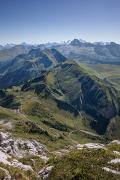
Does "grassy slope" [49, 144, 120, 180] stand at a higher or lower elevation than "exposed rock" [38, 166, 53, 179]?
higher

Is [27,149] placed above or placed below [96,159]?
below

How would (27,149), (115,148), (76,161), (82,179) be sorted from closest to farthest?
(82,179)
(76,161)
(115,148)
(27,149)

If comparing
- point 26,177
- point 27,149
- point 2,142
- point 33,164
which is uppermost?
point 26,177

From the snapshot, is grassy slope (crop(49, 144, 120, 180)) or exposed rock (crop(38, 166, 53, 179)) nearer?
grassy slope (crop(49, 144, 120, 180))

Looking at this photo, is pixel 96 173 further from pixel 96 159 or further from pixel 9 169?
pixel 9 169

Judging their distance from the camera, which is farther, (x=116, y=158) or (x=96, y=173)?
(x=116, y=158)

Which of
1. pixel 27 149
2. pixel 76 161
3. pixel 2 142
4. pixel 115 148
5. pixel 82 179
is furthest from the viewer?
pixel 27 149

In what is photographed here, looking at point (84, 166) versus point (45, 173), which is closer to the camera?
point (84, 166)

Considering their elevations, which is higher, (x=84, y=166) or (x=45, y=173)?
(x=84, y=166)

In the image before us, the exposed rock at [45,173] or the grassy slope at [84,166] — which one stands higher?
the grassy slope at [84,166]

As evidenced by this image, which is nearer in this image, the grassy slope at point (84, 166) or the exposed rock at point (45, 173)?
the grassy slope at point (84, 166)

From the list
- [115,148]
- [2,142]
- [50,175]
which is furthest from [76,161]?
[2,142]
